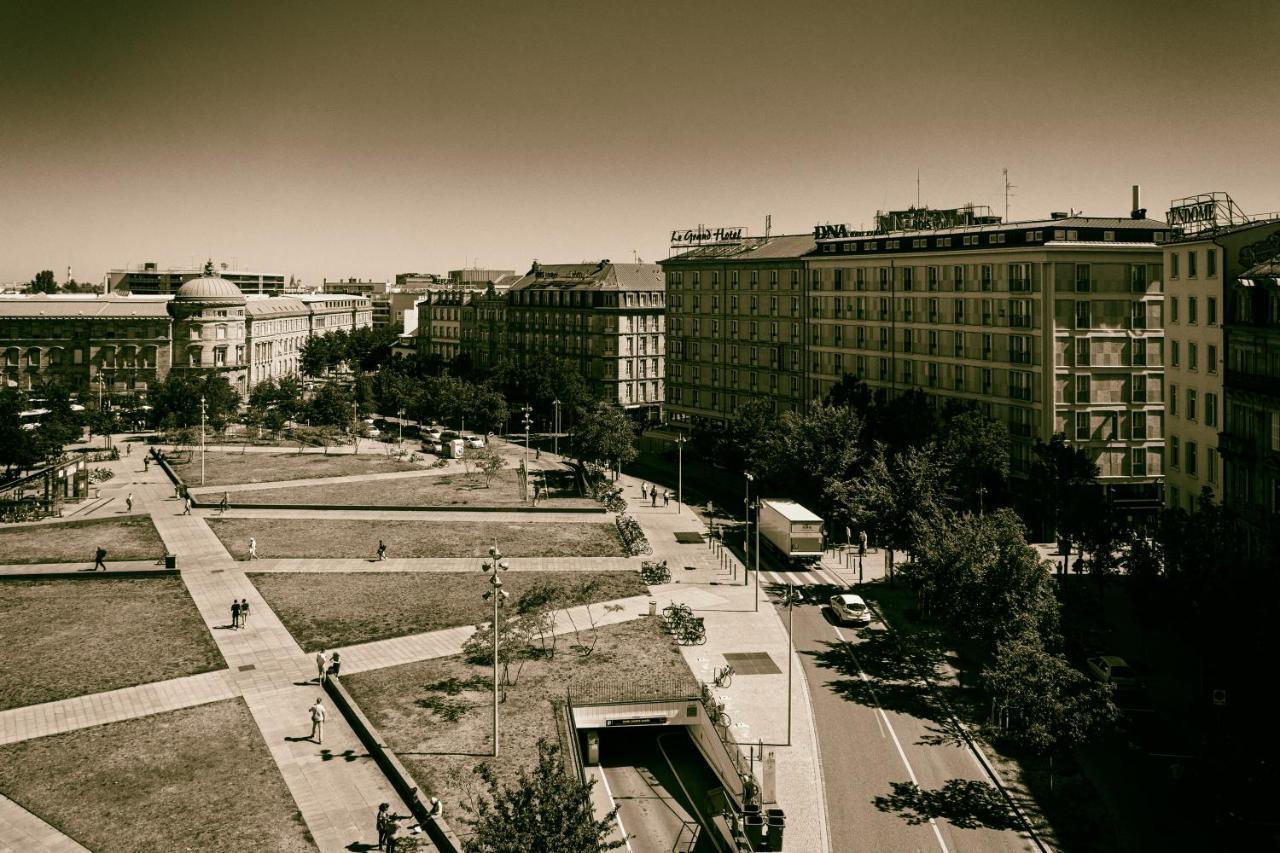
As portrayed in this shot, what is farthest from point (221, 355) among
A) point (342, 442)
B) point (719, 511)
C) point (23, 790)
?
point (23, 790)

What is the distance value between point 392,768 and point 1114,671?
2938 cm

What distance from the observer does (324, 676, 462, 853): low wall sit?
29922 mm

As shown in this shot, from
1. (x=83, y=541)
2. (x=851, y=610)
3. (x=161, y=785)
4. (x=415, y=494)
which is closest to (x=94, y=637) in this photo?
(x=161, y=785)

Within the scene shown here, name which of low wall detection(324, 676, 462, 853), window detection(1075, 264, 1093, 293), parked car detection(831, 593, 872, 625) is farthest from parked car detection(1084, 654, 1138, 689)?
window detection(1075, 264, 1093, 293)

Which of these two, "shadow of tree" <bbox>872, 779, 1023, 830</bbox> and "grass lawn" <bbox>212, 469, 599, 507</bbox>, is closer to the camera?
"shadow of tree" <bbox>872, 779, 1023, 830</bbox>

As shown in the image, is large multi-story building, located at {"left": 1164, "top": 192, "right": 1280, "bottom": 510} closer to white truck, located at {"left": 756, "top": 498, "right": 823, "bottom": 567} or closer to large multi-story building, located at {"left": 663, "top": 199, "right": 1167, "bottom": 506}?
large multi-story building, located at {"left": 663, "top": 199, "right": 1167, "bottom": 506}

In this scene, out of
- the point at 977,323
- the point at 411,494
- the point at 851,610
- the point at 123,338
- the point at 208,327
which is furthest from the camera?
the point at 208,327

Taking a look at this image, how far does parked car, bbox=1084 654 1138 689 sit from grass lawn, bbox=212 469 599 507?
46655 millimetres

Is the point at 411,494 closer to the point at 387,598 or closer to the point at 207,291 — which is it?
the point at 387,598

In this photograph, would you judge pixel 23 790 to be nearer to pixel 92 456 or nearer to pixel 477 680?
pixel 477 680

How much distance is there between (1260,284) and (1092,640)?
19.2m

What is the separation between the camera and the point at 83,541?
6812 cm

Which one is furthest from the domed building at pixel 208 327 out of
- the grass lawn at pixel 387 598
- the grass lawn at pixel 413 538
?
the grass lawn at pixel 387 598

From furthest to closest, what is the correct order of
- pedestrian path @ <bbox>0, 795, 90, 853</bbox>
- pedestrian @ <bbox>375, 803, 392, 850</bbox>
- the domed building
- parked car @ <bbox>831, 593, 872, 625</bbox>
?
the domed building, parked car @ <bbox>831, 593, 872, 625</bbox>, pedestrian path @ <bbox>0, 795, 90, 853</bbox>, pedestrian @ <bbox>375, 803, 392, 850</bbox>
